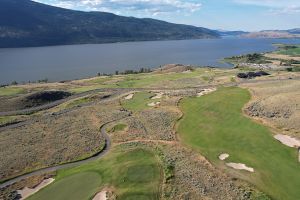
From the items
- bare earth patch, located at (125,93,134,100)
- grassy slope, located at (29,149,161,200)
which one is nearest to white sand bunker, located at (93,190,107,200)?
grassy slope, located at (29,149,161,200)

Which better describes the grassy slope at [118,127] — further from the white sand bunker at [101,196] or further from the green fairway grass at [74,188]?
the white sand bunker at [101,196]

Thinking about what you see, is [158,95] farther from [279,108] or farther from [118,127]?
[279,108]

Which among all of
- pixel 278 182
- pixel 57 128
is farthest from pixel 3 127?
pixel 278 182

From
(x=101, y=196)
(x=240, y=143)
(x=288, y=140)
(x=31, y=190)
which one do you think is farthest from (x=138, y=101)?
(x=101, y=196)

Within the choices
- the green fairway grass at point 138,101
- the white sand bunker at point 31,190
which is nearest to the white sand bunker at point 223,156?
the white sand bunker at point 31,190

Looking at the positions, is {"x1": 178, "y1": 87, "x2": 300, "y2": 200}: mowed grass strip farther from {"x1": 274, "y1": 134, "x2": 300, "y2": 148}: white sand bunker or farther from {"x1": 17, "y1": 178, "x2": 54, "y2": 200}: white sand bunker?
{"x1": 17, "y1": 178, "x2": 54, "y2": 200}: white sand bunker

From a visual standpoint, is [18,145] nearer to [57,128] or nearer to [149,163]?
[57,128]
